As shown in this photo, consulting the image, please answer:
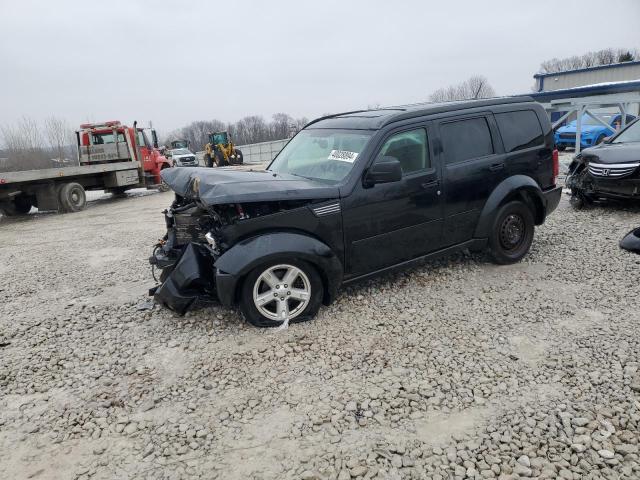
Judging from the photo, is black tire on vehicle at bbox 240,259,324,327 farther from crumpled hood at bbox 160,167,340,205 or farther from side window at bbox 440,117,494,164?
side window at bbox 440,117,494,164

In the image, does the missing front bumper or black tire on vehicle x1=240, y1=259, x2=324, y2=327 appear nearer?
black tire on vehicle x1=240, y1=259, x2=324, y2=327

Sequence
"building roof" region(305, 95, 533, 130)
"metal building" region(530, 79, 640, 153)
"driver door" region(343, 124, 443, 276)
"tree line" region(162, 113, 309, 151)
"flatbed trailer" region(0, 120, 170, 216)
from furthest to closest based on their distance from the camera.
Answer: "tree line" region(162, 113, 309, 151)
"metal building" region(530, 79, 640, 153)
"flatbed trailer" region(0, 120, 170, 216)
"building roof" region(305, 95, 533, 130)
"driver door" region(343, 124, 443, 276)

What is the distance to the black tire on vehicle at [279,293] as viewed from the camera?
395 cm

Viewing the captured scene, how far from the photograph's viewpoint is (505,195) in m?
5.12

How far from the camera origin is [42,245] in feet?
28.1

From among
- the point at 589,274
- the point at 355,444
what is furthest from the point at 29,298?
the point at 589,274

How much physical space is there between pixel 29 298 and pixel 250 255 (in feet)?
10.9

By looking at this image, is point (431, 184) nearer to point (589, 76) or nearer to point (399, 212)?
point (399, 212)

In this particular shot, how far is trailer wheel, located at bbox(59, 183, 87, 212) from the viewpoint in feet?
41.4

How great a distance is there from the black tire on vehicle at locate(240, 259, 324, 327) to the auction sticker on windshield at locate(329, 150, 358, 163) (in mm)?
1154

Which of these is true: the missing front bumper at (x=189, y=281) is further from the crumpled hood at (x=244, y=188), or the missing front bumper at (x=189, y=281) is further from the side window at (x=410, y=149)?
the side window at (x=410, y=149)

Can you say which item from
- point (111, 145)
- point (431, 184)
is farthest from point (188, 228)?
point (111, 145)

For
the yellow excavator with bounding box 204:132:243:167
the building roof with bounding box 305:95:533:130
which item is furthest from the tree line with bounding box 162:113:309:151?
the building roof with bounding box 305:95:533:130

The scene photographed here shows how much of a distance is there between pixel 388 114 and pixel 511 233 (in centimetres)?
214
